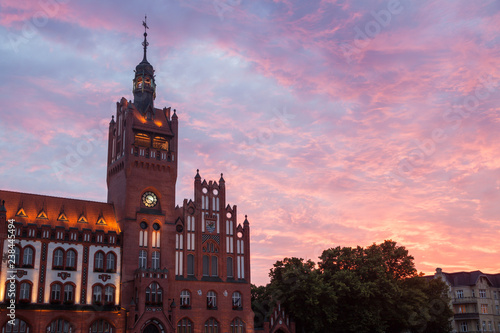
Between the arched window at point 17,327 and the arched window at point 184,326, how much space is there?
66.8 ft

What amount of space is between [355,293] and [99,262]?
132ft

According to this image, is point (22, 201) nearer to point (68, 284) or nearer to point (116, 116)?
point (68, 284)

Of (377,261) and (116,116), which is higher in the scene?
(116,116)

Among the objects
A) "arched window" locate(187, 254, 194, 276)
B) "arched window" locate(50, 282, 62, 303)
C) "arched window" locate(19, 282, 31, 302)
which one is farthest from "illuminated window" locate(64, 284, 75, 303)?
"arched window" locate(187, 254, 194, 276)

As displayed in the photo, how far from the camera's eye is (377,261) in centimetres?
Answer: 8856

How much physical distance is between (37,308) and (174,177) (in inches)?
1109

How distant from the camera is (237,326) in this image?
8062cm

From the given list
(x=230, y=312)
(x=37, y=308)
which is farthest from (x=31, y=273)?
(x=230, y=312)

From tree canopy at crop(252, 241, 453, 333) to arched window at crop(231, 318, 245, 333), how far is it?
277 inches

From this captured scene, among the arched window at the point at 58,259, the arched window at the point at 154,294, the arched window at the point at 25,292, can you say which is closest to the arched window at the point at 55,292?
the arched window at the point at 58,259

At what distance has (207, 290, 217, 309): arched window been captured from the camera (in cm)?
7950

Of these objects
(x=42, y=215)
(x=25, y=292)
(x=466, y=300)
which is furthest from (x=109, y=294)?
(x=466, y=300)

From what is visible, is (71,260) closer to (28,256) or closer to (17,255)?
(28,256)

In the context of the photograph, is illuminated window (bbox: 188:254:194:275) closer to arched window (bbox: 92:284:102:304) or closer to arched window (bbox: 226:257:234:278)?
arched window (bbox: 226:257:234:278)
